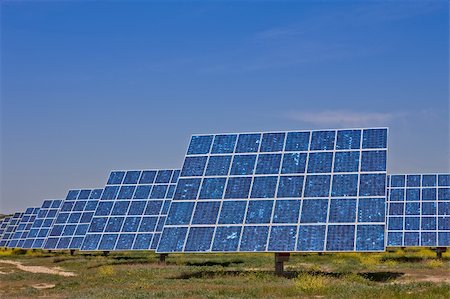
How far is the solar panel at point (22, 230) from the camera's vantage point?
204 feet

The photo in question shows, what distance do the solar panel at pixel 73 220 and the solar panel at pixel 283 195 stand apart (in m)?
19.1

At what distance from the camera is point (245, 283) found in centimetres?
2456

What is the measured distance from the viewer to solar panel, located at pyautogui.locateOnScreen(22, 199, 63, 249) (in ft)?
186

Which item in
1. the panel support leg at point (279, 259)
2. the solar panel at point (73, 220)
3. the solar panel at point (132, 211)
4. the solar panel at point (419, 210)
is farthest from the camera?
the solar panel at point (73, 220)

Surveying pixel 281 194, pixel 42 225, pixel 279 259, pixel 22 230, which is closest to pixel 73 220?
pixel 42 225

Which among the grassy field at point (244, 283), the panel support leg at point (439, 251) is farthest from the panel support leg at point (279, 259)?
Answer: the panel support leg at point (439, 251)

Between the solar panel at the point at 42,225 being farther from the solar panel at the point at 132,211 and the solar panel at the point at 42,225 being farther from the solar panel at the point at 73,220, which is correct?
the solar panel at the point at 132,211

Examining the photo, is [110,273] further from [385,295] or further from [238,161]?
[385,295]

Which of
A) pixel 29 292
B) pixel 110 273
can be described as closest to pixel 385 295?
pixel 29 292

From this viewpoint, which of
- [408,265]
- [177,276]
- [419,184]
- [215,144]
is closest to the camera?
[177,276]

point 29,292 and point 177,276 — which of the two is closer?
point 29,292

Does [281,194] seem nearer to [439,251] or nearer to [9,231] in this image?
[439,251]

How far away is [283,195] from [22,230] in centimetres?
4755

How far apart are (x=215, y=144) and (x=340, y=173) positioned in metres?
6.46
